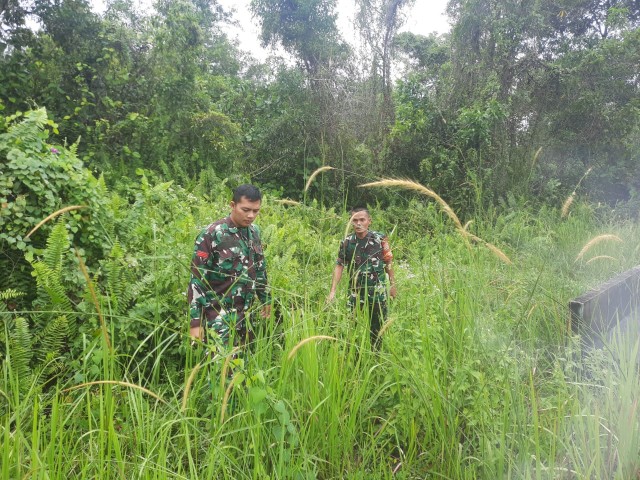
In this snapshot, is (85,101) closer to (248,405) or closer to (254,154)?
(254,154)

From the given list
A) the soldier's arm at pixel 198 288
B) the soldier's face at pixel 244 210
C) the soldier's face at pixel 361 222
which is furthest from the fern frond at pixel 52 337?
the soldier's face at pixel 361 222

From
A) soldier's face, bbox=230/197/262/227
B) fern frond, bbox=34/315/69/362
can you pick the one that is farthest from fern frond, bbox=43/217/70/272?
soldier's face, bbox=230/197/262/227

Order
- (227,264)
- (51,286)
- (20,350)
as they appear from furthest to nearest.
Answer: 1. (51,286)
2. (227,264)
3. (20,350)

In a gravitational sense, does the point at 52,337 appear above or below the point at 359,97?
below

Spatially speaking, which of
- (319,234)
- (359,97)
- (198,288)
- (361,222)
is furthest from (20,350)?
(359,97)

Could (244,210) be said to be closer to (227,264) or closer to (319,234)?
(227,264)

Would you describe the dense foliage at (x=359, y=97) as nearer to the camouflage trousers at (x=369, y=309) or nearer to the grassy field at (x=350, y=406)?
the camouflage trousers at (x=369, y=309)

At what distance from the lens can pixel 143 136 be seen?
29.4ft

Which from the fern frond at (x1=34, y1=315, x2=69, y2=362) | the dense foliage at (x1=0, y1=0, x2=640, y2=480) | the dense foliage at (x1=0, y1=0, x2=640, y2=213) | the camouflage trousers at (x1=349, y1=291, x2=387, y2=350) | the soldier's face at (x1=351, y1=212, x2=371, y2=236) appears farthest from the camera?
the dense foliage at (x1=0, y1=0, x2=640, y2=213)

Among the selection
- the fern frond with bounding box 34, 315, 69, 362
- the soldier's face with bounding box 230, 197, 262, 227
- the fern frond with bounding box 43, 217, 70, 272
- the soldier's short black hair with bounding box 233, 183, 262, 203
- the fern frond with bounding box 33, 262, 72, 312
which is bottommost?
the fern frond with bounding box 34, 315, 69, 362

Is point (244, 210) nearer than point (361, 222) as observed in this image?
Yes

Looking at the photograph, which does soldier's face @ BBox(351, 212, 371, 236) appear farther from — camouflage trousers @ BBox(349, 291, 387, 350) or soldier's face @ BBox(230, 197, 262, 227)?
soldier's face @ BBox(230, 197, 262, 227)

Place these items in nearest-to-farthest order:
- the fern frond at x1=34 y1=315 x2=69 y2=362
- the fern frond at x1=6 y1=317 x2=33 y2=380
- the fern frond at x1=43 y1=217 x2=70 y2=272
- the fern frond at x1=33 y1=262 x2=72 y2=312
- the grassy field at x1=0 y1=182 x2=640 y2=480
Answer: the grassy field at x1=0 y1=182 x2=640 y2=480 < the fern frond at x1=6 y1=317 x2=33 y2=380 < the fern frond at x1=34 y1=315 x2=69 y2=362 < the fern frond at x1=33 y1=262 x2=72 y2=312 < the fern frond at x1=43 y1=217 x2=70 y2=272

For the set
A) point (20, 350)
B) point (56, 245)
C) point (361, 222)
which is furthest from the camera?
point (361, 222)
